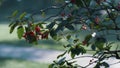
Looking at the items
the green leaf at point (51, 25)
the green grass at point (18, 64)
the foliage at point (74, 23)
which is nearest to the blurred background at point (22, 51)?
the green grass at point (18, 64)

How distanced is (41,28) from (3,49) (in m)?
5.99

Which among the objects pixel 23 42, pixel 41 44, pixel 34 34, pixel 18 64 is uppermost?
pixel 34 34

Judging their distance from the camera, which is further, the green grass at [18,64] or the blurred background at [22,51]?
the blurred background at [22,51]

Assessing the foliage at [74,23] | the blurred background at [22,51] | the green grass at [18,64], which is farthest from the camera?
the blurred background at [22,51]

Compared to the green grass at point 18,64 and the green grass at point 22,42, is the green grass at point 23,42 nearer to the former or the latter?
the green grass at point 22,42

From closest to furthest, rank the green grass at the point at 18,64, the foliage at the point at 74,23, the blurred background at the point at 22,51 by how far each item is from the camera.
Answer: the foliage at the point at 74,23 → the green grass at the point at 18,64 → the blurred background at the point at 22,51

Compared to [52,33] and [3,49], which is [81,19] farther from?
[3,49]

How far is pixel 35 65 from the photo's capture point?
22.7ft

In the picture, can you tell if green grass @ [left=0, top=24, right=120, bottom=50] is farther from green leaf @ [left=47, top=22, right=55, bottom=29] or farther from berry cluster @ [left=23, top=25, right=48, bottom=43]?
green leaf @ [left=47, top=22, right=55, bottom=29]

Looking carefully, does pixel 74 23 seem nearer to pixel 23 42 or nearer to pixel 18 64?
pixel 18 64

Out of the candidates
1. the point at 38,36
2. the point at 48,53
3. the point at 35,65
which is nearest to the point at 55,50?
the point at 48,53

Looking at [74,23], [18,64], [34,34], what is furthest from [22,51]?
[74,23]

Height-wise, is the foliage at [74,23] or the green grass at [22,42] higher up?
the foliage at [74,23]

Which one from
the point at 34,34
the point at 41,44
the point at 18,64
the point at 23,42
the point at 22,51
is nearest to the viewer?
the point at 34,34
